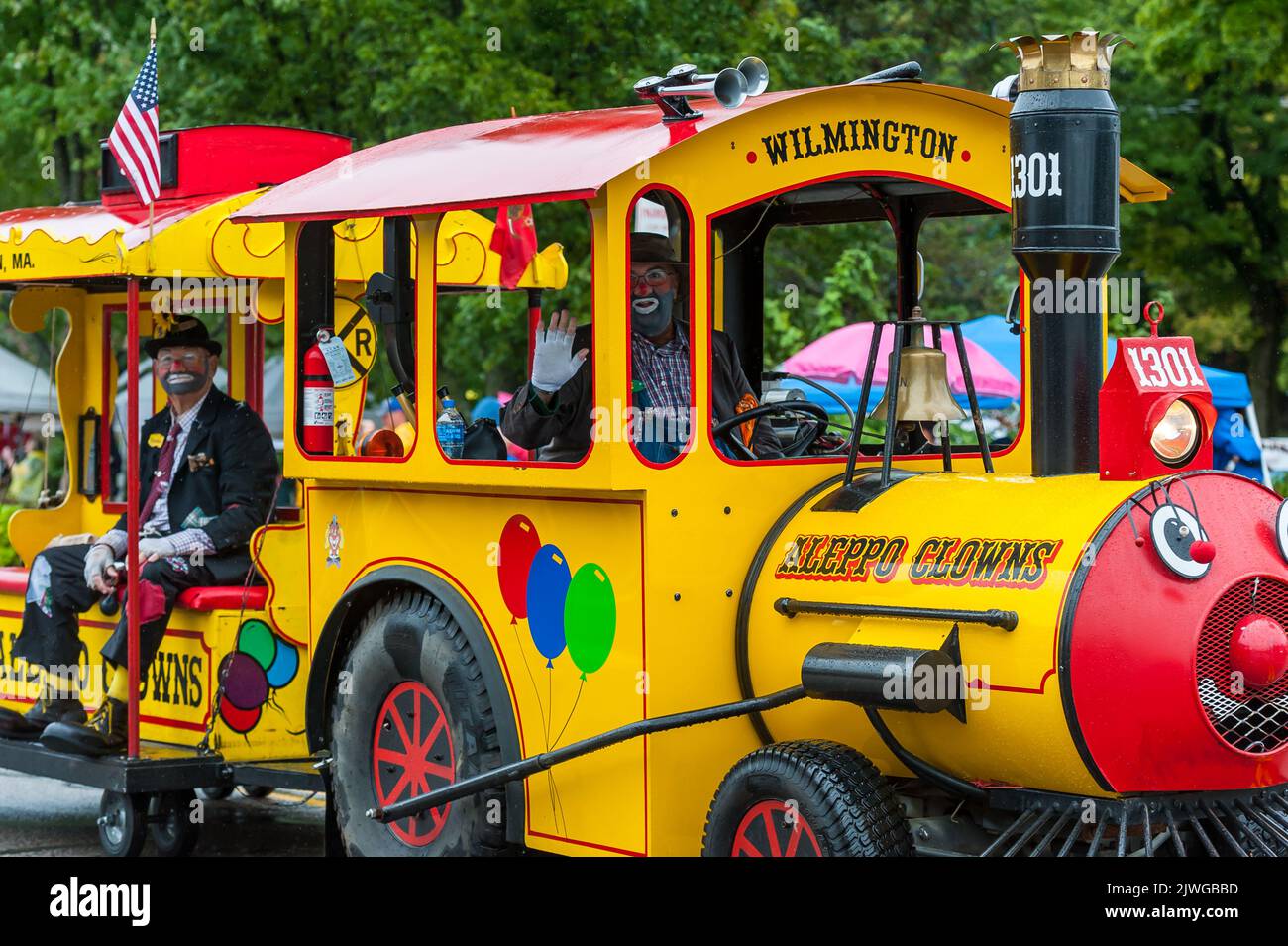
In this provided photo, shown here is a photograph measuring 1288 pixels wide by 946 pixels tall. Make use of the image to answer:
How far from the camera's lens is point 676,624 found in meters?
5.68

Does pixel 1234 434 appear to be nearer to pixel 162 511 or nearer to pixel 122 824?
pixel 162 511

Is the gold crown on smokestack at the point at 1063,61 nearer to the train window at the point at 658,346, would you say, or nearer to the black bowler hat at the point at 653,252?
the train window at the point at 658,346

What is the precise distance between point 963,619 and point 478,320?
36.2ft

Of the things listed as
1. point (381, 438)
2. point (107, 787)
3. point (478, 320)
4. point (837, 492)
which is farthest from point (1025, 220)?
point (478, 320)

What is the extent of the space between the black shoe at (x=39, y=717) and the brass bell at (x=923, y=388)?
3.91 meters

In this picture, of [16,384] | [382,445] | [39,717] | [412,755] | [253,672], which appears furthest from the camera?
[16,384]

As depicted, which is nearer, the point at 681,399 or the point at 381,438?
the point at 681,399

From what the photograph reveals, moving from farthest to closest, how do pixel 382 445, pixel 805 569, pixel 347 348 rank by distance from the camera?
pixel 347 348
pixel 382 445
pixel 805 569

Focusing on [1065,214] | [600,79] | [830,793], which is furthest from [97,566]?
[600,79]

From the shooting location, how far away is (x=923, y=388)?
6047 millimetres

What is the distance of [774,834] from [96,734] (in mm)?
3541

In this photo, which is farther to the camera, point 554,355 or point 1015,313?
point 1015,313

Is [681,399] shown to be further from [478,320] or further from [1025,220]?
[478,320]

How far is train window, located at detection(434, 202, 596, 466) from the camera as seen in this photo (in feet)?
20.4
